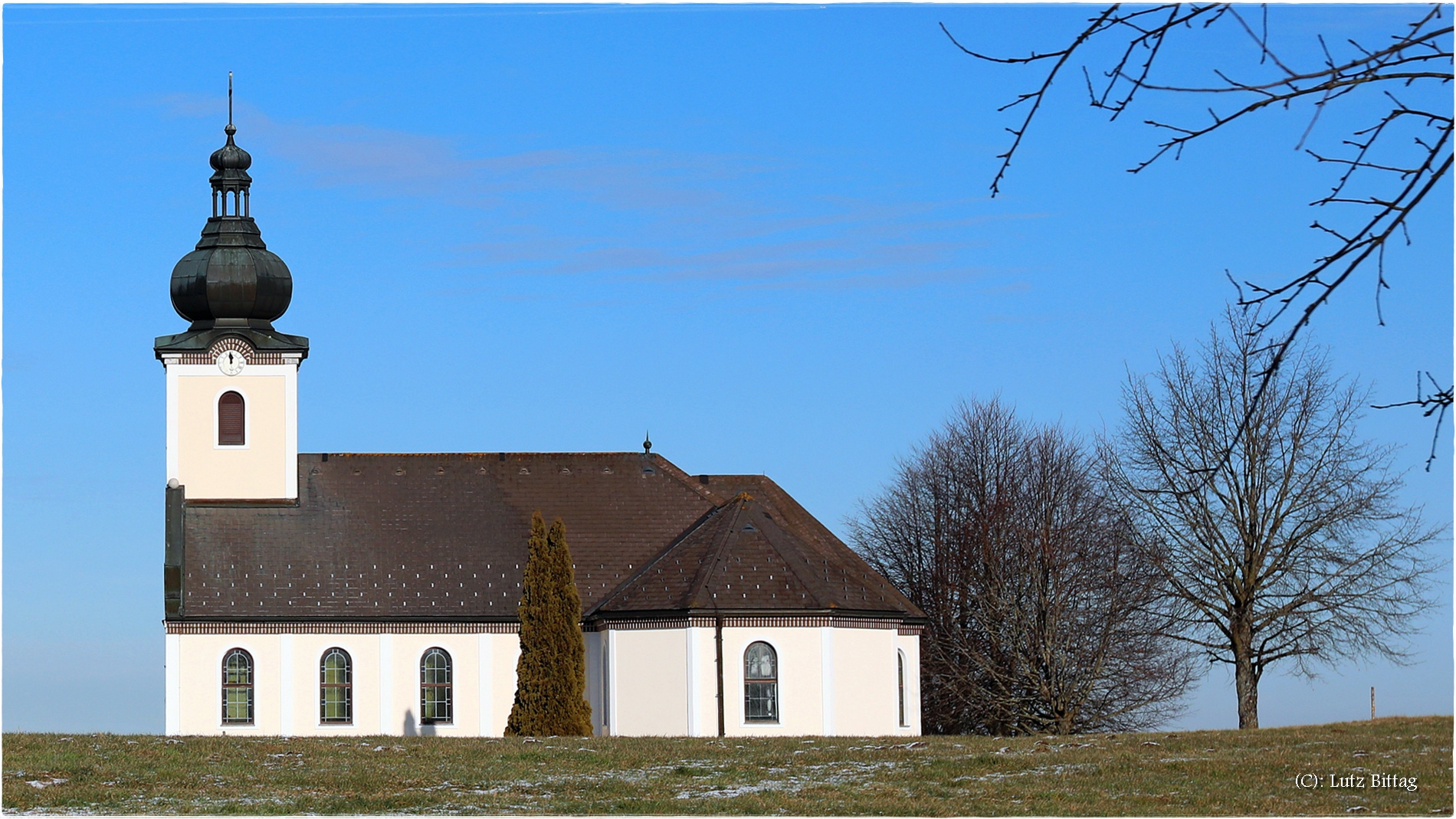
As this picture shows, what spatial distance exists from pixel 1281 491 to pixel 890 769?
66.4ft

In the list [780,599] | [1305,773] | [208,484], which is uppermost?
[208,484]

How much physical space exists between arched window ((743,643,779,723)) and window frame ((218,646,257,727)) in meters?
10.4

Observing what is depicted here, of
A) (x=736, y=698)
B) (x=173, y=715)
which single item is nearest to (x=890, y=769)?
(x=736, y=698)

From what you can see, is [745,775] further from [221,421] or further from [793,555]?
[221,421]

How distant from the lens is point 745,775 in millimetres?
22109

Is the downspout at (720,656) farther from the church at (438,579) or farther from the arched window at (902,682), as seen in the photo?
the arched window at (902,682)

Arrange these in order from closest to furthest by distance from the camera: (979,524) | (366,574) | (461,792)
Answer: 1. (461,792)
2. (366,574)
3. (979,524)

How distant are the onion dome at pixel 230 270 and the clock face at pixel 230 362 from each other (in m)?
1.10

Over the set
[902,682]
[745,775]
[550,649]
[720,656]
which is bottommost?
[745,775]

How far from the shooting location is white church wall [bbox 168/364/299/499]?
38594mm

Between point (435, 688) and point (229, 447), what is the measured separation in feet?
23.7

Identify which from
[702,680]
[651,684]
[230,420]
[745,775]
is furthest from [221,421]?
[745,775]

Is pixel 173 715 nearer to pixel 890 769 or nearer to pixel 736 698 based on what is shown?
pixel 736 698

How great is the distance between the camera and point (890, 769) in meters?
22.8
